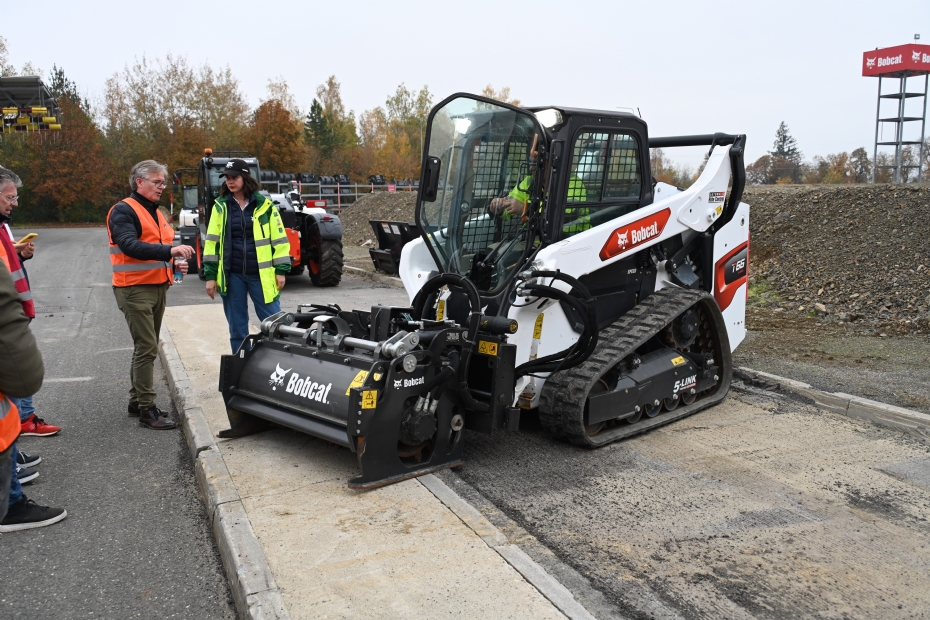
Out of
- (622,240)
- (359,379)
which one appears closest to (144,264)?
(359,379)

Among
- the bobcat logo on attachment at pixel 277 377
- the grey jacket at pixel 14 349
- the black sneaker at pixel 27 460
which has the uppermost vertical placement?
the grey jacket at pixel 14 349

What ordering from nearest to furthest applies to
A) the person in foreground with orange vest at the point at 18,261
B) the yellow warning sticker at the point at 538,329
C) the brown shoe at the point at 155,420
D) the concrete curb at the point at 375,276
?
1. the person in foreground with orange vest at the point at 18,261
2. the yellow warning sticker at the point at 538,329
3. the brown shoe at the point at 155,420
4. the concrete curb at the point at 375,276

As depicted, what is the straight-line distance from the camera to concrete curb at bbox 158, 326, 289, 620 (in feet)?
10.5

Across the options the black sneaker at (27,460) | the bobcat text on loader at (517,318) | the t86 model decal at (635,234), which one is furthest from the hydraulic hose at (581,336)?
the black sneaker at (27,460)

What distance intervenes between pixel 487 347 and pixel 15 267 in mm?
2910

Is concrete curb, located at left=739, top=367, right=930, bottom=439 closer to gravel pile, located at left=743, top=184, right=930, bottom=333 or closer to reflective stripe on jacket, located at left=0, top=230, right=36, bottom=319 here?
gravel pile, located at left=743, top=184, right=930, bottom=333

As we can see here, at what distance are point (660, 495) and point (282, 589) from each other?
2227 millimetres

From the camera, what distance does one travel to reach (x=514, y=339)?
5145mm

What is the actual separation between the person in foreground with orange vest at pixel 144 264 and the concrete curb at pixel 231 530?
0.36 m

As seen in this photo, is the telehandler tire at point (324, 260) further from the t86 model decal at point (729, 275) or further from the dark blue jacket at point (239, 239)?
the t86 model decal at point (729, 275)

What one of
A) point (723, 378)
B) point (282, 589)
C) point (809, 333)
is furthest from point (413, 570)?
point (809, 333)

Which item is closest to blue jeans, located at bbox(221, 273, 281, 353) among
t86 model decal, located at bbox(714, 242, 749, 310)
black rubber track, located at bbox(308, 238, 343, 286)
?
t86 model decal, located at bbox(714, 242, 749, 310)

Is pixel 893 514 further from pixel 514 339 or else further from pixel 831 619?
pixel 514 339

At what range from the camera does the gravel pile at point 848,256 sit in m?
9.55
